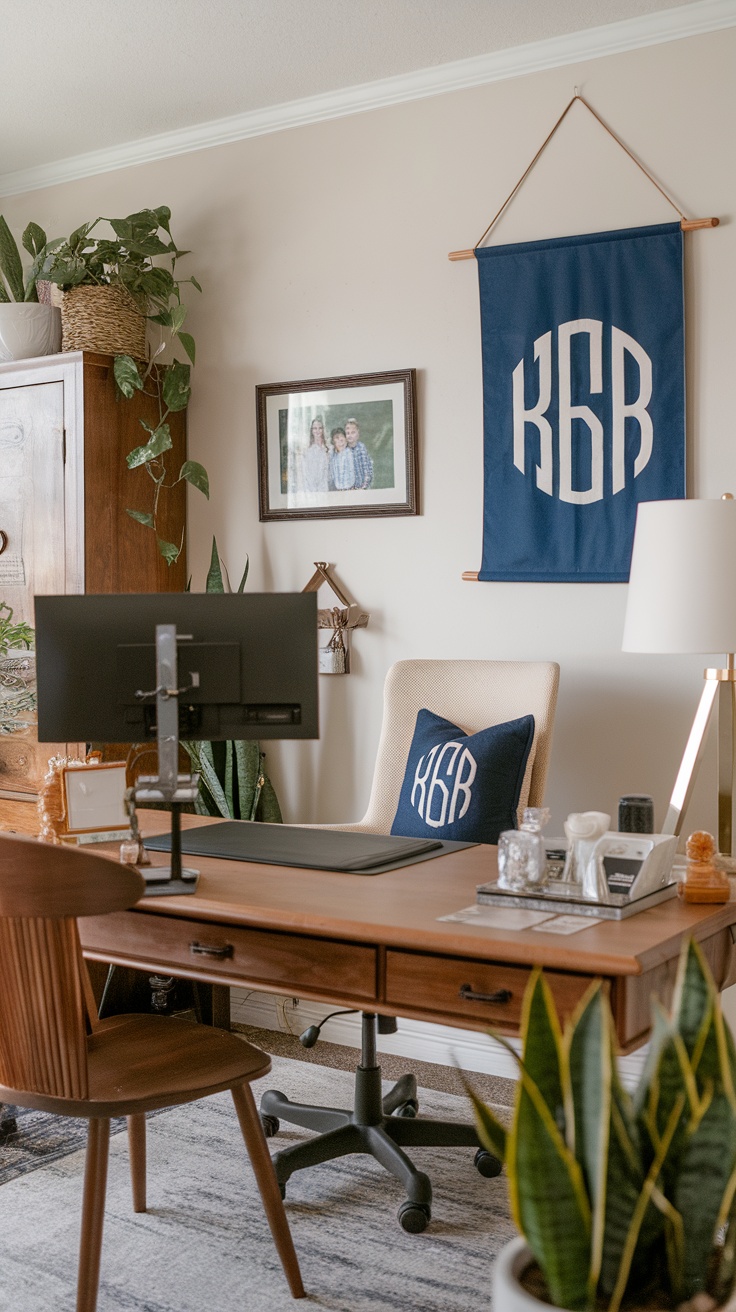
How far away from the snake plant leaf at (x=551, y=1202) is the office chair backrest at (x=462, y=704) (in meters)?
2.03

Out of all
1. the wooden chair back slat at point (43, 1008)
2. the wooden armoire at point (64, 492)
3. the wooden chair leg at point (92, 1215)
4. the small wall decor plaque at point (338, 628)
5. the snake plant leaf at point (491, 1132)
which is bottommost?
the wooden chair leg at point (92, 1215)

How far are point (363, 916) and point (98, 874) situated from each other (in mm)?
408

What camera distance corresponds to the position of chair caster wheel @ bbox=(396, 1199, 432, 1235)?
8.22 ft

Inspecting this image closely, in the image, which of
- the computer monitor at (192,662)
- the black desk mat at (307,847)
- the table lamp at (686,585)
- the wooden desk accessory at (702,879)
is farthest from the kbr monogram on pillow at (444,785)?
the wooden desk accessory at (702,879)

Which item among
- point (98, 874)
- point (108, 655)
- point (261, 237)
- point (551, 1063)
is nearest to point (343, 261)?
Answer: point (261, 237)

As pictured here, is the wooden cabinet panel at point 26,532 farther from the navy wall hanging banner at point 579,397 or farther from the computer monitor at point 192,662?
the computer monitor at point 192,662

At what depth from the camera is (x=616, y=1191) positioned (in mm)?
1064

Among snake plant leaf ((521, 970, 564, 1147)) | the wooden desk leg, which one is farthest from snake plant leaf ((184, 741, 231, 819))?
snake plant leaf ((521, 970, 564, 1147))

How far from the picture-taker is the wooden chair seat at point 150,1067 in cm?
198

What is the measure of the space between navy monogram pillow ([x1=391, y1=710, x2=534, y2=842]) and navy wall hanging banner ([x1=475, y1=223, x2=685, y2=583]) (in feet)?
1.81

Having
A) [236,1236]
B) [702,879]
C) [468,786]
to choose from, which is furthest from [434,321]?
[236,1236]

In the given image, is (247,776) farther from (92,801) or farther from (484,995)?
(484,995)

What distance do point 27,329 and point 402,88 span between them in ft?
4.48

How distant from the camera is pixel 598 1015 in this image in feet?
3.68
